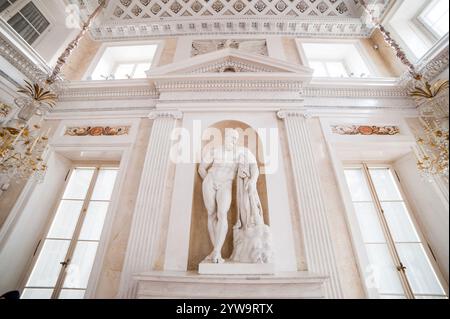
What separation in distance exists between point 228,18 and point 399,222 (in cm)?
524

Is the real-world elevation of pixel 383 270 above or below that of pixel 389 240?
below

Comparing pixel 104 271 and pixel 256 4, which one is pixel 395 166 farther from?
pixel 256 4

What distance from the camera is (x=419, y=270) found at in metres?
2.24

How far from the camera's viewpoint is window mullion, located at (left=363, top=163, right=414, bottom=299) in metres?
2.38

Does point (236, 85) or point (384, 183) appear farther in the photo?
point (236, 85)

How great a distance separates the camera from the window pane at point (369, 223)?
2.68m

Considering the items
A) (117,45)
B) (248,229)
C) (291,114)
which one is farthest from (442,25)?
(117,45)

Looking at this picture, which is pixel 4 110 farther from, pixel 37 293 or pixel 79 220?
pixel 37 293

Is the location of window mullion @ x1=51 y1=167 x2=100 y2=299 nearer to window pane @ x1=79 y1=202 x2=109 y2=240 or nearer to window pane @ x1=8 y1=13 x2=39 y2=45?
window pane @ x1=79 y1=202 x2=109 y2=240

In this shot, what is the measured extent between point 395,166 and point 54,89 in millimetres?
5775

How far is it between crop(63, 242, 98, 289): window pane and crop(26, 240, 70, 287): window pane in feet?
0.57

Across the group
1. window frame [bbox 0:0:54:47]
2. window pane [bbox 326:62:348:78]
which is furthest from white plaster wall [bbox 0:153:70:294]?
window pane [bbox 326:62:348:78]

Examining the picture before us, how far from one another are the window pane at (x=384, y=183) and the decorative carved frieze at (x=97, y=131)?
4.06 meters
